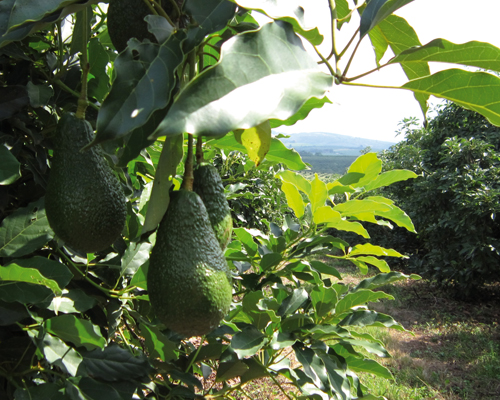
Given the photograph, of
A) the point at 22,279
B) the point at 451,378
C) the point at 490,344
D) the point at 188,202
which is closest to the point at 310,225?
the point at 188,202

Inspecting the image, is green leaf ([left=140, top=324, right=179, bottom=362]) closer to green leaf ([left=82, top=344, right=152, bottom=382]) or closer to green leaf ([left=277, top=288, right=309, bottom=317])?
green leaf ([left=82, top=344, right=152, bottom=382])

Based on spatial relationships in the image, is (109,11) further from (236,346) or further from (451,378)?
(451,378)

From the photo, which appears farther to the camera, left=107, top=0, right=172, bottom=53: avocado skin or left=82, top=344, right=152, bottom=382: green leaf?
left=82, top=344, right=152, bottom=382: green leaf

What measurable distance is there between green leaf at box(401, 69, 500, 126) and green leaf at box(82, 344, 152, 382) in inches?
29.6

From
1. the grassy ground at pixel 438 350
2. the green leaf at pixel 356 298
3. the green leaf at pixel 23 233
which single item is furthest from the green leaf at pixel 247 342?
the grassy ground at pixel 438 350

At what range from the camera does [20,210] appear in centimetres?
76

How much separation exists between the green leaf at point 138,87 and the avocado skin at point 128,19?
13 cm

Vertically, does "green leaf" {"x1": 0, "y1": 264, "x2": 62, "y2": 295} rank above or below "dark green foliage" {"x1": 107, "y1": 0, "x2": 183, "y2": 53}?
below

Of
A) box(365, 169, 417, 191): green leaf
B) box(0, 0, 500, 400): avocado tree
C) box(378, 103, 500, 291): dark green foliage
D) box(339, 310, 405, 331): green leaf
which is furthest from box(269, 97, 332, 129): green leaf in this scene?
box(378, 103, 500, 291): dark green foliage

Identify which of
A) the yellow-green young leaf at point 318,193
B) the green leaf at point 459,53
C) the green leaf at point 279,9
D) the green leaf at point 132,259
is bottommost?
the green leaf at point 132,259

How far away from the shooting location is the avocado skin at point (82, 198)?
52cm

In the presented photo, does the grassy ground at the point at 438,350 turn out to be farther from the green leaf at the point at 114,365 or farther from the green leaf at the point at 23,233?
the green leaf at the point at 23,233

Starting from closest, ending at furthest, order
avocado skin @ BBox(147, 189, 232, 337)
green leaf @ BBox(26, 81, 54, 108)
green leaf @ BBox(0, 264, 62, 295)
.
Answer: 1. avocado skin @ BBox(147, 189, 232, 337)
2. green leaf @ BBox(0, 264, 62, 295)
3. green leaf @ BBox(26, 81, 54, 108)

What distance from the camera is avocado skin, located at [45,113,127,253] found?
1.69 feet
